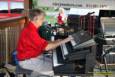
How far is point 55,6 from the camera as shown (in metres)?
5.49

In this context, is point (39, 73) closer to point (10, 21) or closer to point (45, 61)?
point (45, 61)

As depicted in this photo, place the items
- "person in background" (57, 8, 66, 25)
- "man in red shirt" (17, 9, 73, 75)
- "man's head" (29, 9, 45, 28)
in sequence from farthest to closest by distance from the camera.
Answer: "person in background" (57, 8, 66, 25), "man's head" (29, 9, 45, 28), "man in red shirt" (17, 9, 73, 75)

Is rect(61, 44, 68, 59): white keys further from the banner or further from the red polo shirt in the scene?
the banner

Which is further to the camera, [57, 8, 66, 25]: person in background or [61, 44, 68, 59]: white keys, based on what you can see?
[57, 8, 66, 25]: person in background

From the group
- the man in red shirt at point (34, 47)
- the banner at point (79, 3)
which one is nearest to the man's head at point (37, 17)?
the man in red shirt at point (34, 47)

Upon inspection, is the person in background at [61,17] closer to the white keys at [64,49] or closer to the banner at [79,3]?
the banner at [79,3]

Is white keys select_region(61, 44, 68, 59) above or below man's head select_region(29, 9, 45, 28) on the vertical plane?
below

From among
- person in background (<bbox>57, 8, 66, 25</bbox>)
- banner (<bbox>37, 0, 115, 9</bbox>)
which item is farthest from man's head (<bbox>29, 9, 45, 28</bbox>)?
banner (<bbox>37, 0, 115, 9</bbox>)

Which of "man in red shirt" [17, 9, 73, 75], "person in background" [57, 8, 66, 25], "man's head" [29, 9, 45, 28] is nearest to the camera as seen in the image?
"man in red shirt" [17, 9, 73, 75]

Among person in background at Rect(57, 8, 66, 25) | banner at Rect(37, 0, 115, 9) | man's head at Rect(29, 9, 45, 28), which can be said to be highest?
man's head at Rect(29, 9, 45, 28)

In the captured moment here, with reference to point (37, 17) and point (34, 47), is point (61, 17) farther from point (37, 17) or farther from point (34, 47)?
point (34, 47)

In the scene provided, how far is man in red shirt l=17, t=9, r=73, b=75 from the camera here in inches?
147

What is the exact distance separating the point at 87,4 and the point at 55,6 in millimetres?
494

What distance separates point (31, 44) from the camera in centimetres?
375
